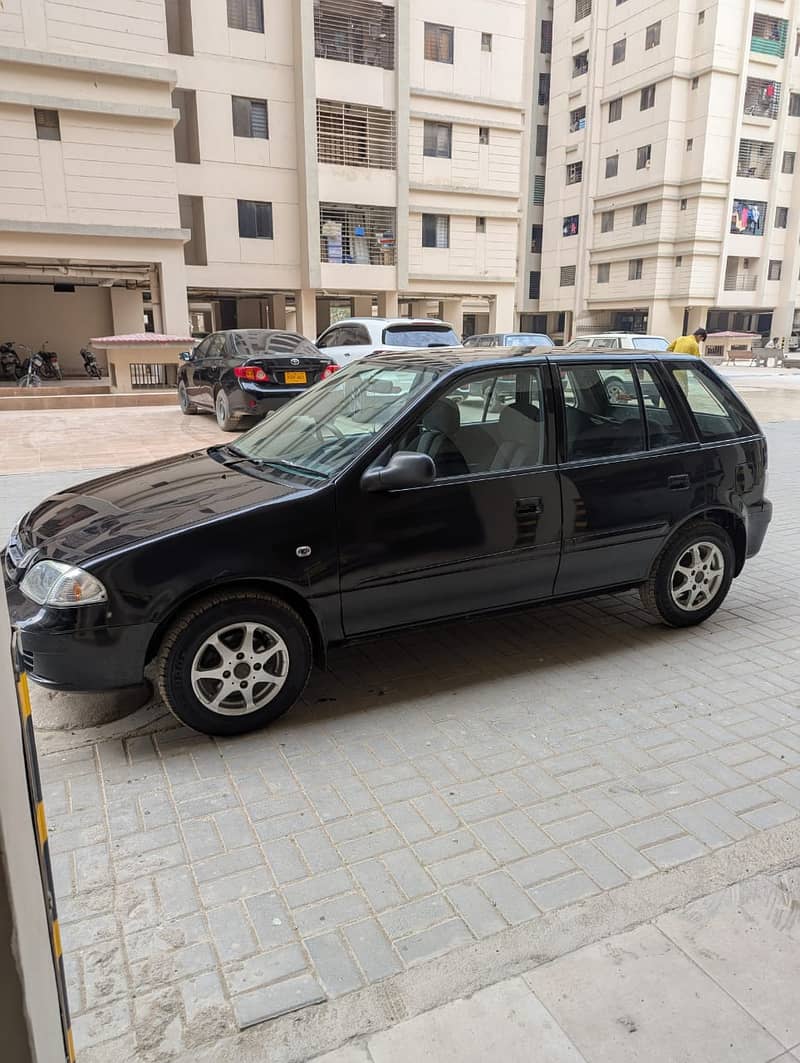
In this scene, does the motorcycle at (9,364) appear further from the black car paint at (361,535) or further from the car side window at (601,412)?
the car side window at (601,412)

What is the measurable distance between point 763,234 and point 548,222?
14630 mm

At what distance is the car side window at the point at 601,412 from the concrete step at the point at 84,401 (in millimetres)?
14435

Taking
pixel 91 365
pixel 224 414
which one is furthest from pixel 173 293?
pixel 224 414

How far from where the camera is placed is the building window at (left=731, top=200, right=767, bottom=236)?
149 ft

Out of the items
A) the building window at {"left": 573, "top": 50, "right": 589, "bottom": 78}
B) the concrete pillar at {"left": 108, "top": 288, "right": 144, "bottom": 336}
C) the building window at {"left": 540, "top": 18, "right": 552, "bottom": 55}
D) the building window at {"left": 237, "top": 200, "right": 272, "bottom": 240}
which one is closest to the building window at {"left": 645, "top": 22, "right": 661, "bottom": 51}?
the building window at {"left": 573, "top": 50, "right": 589, "bottom": 78}

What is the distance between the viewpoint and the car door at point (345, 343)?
13734 millimetres

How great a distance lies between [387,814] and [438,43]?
113ft

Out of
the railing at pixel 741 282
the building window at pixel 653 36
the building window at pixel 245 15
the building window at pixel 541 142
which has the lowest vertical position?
the railing at pixel 741 282

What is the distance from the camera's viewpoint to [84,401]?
A: 17000 mm

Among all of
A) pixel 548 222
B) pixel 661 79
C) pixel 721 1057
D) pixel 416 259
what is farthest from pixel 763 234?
pixel 721 1057

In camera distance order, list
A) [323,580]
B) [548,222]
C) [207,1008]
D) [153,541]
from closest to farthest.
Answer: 1. [207,1008]
2. [153,541]
3. [323,580]
4. [548,222]

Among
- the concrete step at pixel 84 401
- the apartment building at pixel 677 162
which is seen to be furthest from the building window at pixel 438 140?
the apartment building at pixel 677 162

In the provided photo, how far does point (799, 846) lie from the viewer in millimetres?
2838

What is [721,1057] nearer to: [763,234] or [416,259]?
[416,259]
